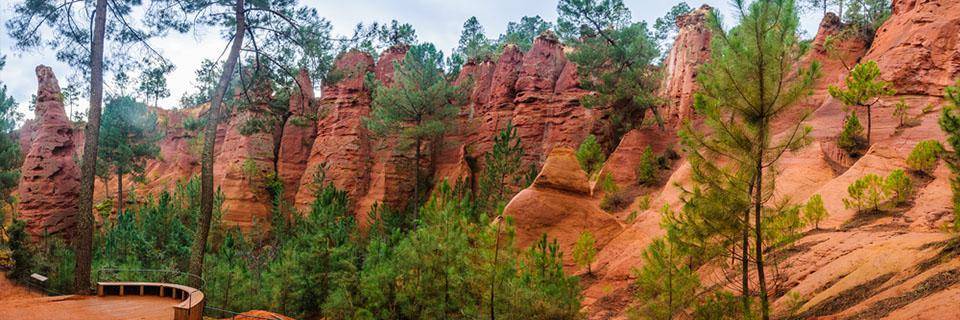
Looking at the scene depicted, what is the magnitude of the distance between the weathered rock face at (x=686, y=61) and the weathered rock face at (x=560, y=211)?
13505 millimetres

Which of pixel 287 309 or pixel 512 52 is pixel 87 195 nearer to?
pixel 287 309

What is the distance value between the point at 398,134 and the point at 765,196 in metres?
25.6

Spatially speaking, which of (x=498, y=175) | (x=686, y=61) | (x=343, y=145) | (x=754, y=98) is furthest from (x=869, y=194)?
(x=343, y=145)

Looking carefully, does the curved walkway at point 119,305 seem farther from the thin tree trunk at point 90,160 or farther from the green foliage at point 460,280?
the green foliage at point 460,280

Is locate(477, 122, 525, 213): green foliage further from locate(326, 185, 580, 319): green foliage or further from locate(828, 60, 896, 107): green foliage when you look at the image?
locate(828, 60, 896, 107): green foliage

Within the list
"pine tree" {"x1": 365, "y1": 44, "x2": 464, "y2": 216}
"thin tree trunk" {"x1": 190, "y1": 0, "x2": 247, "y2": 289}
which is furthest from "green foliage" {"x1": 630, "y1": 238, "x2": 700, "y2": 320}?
"pine tree" {"x1": 365, "y1": 44, "x2": 464, "y2": 216}

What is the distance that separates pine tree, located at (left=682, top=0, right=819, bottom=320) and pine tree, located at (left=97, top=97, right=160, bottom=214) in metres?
33.3

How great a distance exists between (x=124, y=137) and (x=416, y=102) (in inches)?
755

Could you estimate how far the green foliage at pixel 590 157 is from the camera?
2608 centimetres

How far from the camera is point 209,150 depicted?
43.3 feet

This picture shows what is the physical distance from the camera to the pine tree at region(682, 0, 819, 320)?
7.20 meters

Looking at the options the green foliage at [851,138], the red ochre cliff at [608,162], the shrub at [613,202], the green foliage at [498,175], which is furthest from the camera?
the green foliage at [498,175]

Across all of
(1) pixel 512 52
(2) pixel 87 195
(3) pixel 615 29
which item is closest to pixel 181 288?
(2) pixel 87 195

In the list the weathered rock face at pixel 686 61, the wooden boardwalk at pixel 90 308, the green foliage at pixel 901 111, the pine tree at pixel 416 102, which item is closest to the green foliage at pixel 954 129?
the green foliage at pixel 901 111
